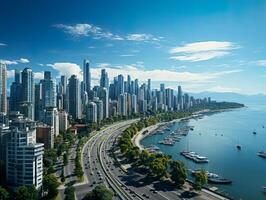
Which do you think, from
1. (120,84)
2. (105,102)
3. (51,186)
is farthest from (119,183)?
(120,84)

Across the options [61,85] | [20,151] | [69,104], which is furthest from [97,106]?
[20,151]

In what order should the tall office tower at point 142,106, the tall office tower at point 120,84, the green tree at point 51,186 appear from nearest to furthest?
the green tree at point 51,186
the tall office tower at point 142,106
the tall office tower at point 120,84

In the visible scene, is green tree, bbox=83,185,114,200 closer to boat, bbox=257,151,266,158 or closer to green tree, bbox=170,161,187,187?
green tree, bbox=170,161,187,187

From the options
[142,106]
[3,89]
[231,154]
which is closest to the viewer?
[231,154]

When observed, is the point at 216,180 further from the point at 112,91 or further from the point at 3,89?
the point at 112,91

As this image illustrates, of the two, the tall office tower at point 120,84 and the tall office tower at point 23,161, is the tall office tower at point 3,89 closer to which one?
the tall office tower at point 23,161

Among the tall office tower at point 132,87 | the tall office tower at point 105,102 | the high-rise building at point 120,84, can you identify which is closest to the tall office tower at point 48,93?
the tall office tower at point 105,102

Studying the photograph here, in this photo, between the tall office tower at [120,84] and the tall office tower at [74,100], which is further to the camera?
the tall office tower at [120,84]

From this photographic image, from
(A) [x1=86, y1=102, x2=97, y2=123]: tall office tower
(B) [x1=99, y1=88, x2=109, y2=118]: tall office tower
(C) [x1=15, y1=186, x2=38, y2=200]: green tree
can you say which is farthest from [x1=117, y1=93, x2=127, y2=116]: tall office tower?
(C) [x1=15, y1=186, x2=38, y2=200]: green tree
